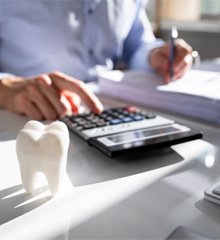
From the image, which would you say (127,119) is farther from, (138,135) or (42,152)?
(42,152)

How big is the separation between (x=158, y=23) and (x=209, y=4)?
0.29 metres

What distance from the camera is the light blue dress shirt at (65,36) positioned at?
844 millimetres

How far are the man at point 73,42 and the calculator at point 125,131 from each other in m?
0.10

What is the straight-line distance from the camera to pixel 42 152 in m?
0.29

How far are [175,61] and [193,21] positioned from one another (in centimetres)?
118

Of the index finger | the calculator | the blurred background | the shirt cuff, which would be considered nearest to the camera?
the calculator

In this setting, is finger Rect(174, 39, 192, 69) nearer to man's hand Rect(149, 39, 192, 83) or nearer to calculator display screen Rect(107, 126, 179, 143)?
man's hand Rect(149, 39, 192, 83)

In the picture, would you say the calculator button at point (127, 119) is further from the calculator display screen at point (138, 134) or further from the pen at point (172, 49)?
the pen at point (172, 49)

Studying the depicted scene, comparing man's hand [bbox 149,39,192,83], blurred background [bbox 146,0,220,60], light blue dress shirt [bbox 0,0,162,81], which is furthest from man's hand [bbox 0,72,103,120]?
blurred background [bbox 146,0,220,60]

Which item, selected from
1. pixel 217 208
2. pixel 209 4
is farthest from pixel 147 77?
pixel 209 4

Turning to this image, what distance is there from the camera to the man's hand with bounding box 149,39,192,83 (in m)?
0.73

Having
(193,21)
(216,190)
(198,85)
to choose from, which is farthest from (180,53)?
(193,21)

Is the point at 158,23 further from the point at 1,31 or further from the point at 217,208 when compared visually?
the point at 217,208

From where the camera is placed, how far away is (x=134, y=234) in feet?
0.86
